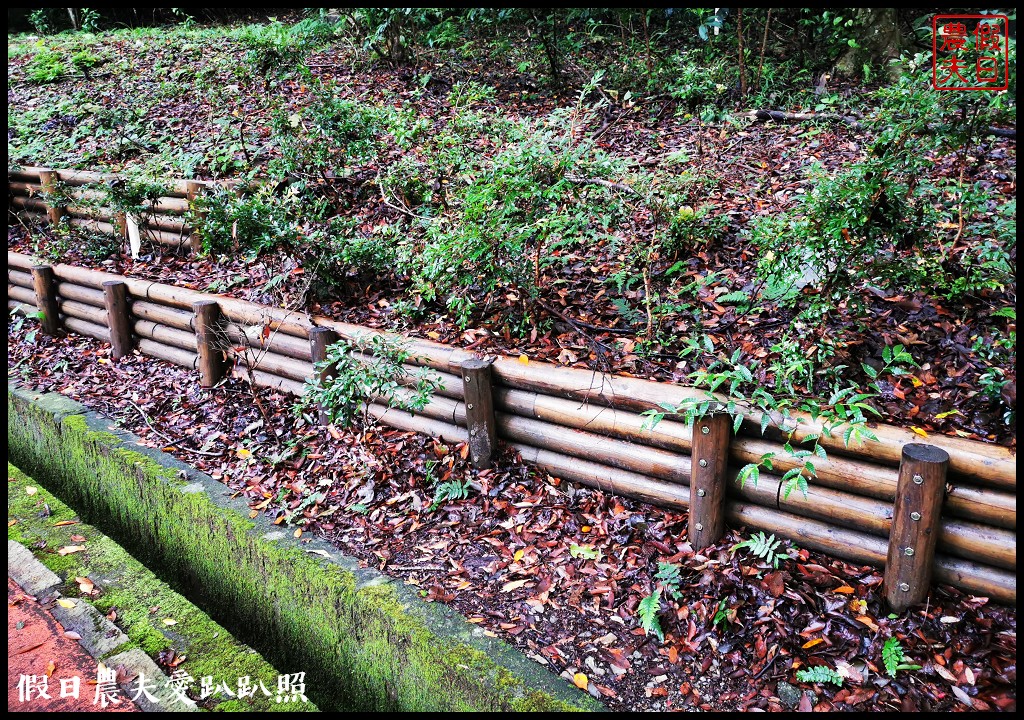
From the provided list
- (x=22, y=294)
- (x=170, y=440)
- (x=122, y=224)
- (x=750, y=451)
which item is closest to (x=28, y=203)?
(x=22, y=294)

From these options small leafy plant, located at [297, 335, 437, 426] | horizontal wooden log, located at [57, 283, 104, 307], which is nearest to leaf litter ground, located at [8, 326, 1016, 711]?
small leafy plant, located at [297, 335, 437, 426]

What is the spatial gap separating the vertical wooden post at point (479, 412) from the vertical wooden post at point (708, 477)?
130 cm

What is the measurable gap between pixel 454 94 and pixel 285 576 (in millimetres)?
6445

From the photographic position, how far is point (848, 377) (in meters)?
3.85

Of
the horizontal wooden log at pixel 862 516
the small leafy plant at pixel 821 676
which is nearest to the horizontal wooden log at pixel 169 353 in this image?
the horizontal wooden log at pixel 862 516

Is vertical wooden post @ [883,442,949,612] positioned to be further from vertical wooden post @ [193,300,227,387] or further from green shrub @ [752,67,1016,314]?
vertical wooden post @ [193,300,227,387]

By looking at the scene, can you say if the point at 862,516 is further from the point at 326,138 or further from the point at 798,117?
the point at 326,138

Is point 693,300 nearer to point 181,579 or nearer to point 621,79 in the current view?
point 181,579

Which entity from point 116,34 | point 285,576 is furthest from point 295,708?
point 116,34

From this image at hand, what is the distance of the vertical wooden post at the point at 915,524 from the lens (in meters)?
3.03

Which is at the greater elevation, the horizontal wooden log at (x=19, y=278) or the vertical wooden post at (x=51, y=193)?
the vertical wooden post at (x=51, y=193)

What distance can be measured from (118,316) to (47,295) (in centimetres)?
135

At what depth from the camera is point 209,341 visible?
5711 millimetres

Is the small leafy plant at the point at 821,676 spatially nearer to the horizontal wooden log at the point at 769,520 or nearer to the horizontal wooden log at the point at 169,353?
the horizontal wooden log at the point at 769,520
